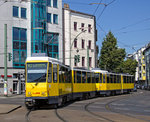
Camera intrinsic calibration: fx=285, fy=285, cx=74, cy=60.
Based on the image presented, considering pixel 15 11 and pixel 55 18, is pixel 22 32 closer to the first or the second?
pixel 15 11

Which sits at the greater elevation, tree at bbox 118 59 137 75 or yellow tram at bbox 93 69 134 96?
tree at bbox 118 59 137 75

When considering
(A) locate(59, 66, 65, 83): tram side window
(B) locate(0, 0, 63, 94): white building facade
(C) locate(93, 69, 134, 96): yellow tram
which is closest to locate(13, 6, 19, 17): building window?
(B) locate(0, 0, 63, 94): white building facade

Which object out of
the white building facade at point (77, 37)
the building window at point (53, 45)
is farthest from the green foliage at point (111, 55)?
the building window at point (53, 45)

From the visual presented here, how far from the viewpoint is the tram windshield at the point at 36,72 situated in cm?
1603

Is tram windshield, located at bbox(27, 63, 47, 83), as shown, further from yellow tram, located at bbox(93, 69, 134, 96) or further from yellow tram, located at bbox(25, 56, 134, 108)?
yellow tram, located at bbox(93, 69, 134, 96)

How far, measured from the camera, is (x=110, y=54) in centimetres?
5709

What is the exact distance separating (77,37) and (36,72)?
33.0 meters

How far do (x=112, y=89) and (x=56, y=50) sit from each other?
46.1ft

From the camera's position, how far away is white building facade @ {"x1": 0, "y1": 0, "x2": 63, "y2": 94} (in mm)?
39719

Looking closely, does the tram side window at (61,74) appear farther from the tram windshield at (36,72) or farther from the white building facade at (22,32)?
the white building facade at (22,32)

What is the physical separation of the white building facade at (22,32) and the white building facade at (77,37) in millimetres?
3653

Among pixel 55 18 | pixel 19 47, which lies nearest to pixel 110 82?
pixel 19 47

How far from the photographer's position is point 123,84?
38094 mm

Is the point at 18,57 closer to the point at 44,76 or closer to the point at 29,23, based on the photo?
the point at 29,23
